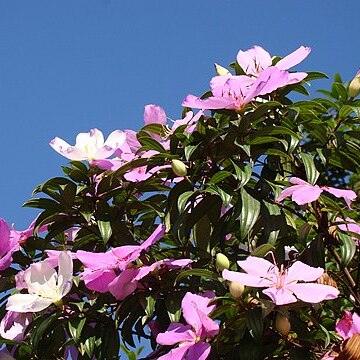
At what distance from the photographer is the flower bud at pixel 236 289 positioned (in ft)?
4.57

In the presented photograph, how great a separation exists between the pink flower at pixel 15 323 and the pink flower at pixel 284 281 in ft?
1.63

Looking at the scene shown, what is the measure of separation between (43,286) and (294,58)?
67 cm

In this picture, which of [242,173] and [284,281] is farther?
[242,173]

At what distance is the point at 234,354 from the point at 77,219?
1.57ft

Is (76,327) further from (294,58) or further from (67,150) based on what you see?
(294,58)

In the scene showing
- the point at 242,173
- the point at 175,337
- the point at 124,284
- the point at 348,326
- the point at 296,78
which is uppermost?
the point at 296,78

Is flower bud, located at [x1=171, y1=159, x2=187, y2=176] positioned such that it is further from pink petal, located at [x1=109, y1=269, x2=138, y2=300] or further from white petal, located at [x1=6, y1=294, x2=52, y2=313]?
white petal, located at [x1=6, y1=294, x2=52, y2=313]

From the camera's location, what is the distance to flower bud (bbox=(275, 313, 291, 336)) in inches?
55.6

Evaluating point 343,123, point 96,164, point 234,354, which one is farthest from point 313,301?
point 96,164

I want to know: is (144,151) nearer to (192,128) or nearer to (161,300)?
(192,128)

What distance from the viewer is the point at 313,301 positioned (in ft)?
4.52

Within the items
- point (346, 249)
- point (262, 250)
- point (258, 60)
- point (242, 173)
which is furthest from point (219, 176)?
point (258, 60)

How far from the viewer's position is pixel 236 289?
1396mm

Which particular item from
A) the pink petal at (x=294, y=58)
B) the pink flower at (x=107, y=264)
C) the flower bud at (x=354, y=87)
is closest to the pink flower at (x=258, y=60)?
the pink petal at (x=294, y=58)
